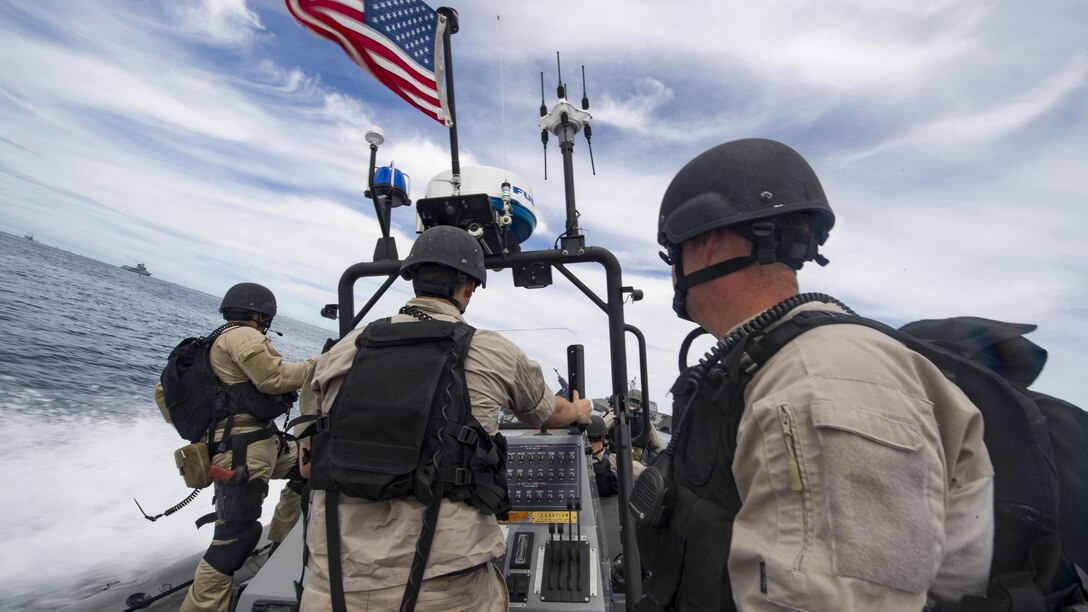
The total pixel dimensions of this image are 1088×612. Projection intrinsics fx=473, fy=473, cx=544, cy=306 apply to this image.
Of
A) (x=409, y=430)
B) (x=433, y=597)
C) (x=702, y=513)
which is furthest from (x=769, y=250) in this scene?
(x=433, y=597)

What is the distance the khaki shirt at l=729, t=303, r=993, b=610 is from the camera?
0.81 metres

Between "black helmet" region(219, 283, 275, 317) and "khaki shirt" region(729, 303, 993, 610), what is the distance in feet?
16.6

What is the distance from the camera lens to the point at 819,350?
100 centimetres

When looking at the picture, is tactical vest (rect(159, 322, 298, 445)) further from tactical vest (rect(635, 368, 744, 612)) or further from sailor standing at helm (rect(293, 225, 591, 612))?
tactical vest (rect(635, 368, 744, 612))

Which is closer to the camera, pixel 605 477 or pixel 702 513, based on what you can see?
pixel 702 513

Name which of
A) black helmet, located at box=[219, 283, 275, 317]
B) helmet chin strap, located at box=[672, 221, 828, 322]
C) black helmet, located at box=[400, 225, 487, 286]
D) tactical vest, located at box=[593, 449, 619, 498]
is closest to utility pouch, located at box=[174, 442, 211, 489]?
black helmet, located at box=[219, 283, 275, 317]

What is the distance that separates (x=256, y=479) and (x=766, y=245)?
477cm

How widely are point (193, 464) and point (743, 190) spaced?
4.66m

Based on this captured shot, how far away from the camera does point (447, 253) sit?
2.39 meters

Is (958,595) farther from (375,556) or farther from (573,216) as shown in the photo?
(573,216)

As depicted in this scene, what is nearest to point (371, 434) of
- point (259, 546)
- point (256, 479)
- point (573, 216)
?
point (573, 216)

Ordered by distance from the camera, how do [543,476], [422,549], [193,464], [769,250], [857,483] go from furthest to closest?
[193,464]
[543,476]
[422,549]
[769,250]
[857,483]

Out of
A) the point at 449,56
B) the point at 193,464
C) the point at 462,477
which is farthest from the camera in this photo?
the point at 193,464

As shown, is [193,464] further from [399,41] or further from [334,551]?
[399,41]
